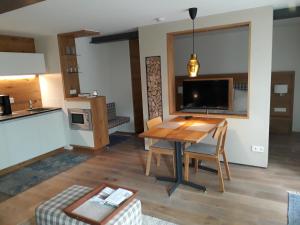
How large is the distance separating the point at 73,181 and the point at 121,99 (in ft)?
9.09

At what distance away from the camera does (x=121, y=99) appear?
5.81m

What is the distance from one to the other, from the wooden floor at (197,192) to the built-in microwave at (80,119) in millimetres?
725

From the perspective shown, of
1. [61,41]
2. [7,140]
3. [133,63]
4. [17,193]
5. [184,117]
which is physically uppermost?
[61,41]

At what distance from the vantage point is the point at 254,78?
11.0ft

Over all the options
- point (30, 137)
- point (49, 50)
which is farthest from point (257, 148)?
point (49, 50)

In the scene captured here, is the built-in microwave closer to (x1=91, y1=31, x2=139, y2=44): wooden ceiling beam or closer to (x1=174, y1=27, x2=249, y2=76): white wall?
(x1=91, y1=31, x2=139, y2=44): wooden ceiling beam

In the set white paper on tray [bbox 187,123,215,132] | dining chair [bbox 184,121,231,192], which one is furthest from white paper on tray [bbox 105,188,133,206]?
white paper on tray [bbox 187,123,215,132]

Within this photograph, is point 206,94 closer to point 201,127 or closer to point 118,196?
point 201,127

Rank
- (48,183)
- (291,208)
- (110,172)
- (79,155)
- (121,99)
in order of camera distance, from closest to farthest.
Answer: (291,208), (48,183), (110,172), (79,155), (121,99)

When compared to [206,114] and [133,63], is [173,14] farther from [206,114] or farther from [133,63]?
[133,63]

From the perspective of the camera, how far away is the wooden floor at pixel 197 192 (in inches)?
96.7

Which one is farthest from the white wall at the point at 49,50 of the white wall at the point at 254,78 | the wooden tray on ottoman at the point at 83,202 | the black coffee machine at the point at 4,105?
the wooden tray on ottoman at the point at 83,202

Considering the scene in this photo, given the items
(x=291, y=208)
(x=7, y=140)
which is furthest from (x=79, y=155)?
(x=291, y=208)

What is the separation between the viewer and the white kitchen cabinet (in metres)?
3.70
